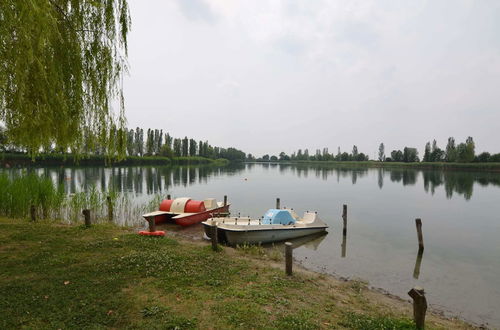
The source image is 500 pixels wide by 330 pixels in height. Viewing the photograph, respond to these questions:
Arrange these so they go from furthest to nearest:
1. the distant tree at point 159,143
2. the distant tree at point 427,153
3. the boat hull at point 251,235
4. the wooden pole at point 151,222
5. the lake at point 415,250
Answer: the distant tree at point 427,153, the distant tree at point 159,143, the boat hull at point 251,235, the wooden pole at point 151,222, the lake at point 415,250

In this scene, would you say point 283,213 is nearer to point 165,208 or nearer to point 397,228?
point 165,208

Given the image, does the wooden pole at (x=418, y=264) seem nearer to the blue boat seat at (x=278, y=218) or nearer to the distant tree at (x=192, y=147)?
the blue boat seat at (x=278, y=218)

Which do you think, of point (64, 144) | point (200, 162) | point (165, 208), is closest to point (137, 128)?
point (200, 162)

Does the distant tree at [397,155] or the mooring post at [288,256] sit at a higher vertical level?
the distant tree at [397,155]

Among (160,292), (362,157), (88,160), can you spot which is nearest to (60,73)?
(160,292)

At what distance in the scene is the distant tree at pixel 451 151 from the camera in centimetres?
10583

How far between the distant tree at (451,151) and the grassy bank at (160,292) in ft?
396

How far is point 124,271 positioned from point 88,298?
71.8 inches

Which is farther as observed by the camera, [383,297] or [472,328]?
[383,297]

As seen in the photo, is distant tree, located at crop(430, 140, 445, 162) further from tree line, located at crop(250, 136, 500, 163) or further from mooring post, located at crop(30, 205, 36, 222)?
mooring post, located at crop(30, 205, 36, 222)

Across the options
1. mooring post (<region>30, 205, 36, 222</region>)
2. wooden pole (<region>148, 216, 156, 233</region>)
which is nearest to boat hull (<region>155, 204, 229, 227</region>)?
wooden pole (<region>148, 216, 156, 233</region>)

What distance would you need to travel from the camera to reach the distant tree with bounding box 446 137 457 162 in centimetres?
10583

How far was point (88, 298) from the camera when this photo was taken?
6.25m

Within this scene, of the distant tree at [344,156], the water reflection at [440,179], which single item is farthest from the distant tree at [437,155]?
the distant tree at [344,156]
